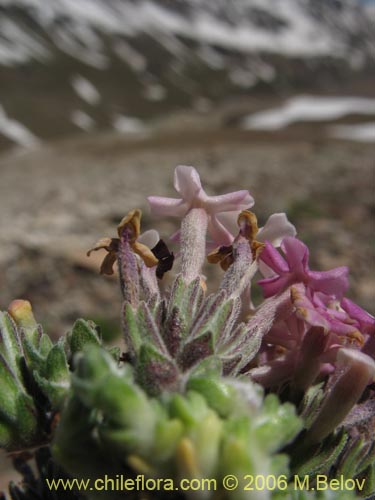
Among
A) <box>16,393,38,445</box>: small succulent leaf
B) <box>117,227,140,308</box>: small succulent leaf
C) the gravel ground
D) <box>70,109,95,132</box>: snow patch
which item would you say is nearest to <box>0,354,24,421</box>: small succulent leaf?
<box>16,393,38,445</box>: small succulent leaf

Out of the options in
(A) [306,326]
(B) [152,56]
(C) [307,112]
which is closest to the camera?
(A) [306,326]

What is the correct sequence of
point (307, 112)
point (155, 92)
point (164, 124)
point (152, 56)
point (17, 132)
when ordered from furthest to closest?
point (152, 56) → point (155, 92) → point (164, 124) → point (307, 112) → point (17, 132)

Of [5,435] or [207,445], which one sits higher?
[207,445]

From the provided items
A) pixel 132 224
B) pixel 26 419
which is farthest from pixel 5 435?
pixel 132 224

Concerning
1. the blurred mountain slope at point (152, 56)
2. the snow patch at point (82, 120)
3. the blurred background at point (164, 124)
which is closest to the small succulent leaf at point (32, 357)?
the blurred background at point (164, 124)

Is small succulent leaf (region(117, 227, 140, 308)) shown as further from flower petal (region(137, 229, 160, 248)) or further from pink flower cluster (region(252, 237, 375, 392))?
pink flower cluster (region(252, 237, 375, 392))

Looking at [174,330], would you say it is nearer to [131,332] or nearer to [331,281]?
[131,332]
